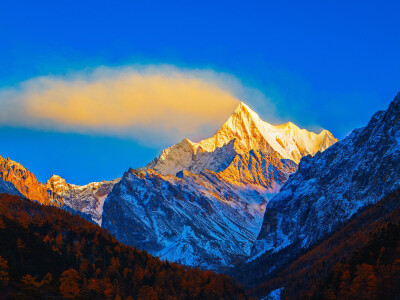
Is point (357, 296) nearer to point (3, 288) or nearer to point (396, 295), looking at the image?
point (396, 295)

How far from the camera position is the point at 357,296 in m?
198

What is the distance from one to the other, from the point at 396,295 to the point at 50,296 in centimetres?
10154

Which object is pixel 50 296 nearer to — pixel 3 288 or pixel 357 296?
pixel 3 288

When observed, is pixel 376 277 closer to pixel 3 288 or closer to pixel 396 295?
pixel 396 295

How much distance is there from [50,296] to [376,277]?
98.4m

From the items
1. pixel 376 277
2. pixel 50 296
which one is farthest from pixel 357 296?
pixel 50 296

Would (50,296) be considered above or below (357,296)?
below

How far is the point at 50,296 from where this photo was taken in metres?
198

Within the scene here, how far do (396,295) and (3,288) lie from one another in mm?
112273

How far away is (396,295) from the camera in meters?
187

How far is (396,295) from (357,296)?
560 inches

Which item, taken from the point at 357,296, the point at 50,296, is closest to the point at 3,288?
the point at 50,296

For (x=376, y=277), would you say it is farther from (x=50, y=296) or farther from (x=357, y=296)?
(x=50, y=296)

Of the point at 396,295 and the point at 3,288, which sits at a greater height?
the point at 396,295
